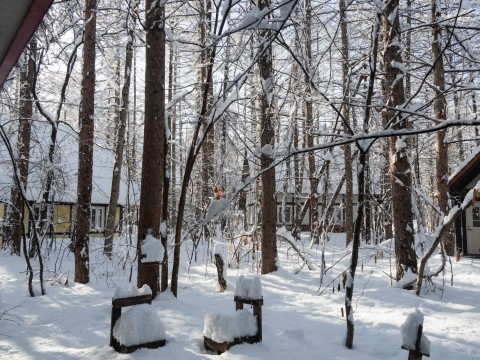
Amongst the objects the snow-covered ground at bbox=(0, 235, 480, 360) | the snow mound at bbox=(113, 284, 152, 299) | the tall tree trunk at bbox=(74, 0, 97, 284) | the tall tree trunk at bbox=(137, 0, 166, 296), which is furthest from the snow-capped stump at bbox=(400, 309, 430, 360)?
the tall tree trunk at bbox=(74, 0, 97, 284)

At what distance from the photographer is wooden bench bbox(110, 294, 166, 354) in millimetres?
3947

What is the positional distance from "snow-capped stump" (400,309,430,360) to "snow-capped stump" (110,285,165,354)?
7.96 feet

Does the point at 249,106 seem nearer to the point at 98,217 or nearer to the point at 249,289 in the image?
the point at 249,289

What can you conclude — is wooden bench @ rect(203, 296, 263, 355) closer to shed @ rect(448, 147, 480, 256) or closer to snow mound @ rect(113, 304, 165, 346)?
snow mound @ rect(113, 304, 165, 346)

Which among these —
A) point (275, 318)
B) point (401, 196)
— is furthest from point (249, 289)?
point (401, 196)

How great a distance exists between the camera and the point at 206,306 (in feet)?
20.5

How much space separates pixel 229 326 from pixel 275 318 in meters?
1.61

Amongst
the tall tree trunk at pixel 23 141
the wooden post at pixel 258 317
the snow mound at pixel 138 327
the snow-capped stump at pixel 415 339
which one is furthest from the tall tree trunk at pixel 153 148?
the tall tree trunk at pixel 23 141

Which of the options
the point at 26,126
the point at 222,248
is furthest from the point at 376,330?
the point at 26,126

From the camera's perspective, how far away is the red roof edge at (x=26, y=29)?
1.96 m

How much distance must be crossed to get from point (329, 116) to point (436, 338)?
14554 millimetres

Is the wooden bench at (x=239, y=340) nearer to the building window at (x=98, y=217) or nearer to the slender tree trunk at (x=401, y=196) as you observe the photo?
the slender tree trunk at (x=401, y=196)

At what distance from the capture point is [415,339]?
3051 millimetres

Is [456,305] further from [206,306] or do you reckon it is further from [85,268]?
[85,268]
